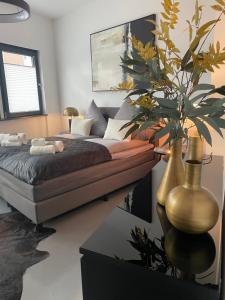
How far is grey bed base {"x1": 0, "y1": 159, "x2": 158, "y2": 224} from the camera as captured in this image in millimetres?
2066

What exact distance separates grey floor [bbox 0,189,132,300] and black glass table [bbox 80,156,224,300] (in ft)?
3.00

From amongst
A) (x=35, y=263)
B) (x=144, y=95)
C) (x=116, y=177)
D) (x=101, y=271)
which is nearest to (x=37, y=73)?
(x=116, y=177)

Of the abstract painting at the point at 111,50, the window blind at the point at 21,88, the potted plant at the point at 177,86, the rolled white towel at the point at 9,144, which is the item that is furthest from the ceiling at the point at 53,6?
the potted plant at the point at 177,86

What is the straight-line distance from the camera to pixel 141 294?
639mm

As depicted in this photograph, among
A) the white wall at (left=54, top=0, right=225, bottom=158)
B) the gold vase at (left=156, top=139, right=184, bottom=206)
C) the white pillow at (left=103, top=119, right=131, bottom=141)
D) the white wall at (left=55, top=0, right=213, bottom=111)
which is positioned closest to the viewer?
the gold vase at (left=156, top=139, right=184, bottom=206)

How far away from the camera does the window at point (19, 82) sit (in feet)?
13.8

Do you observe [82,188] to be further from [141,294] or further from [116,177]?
[141,294]

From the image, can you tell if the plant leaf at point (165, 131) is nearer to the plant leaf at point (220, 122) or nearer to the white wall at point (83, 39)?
the plant leaf at point (220, 122)

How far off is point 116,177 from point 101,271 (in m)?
2.15

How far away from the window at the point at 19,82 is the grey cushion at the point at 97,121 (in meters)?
1.45

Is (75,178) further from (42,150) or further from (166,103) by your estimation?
(166,103)

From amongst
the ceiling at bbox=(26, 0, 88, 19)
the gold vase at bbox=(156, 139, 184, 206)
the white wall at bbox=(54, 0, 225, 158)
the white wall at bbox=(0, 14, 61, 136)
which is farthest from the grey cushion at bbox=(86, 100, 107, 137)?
the gold vase at bbox=(156, 139, 184, 206)

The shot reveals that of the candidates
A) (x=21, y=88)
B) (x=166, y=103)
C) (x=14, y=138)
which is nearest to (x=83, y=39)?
(x=21, y=88)

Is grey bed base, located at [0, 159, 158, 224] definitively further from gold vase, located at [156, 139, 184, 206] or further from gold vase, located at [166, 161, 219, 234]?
gold vase, located at [166, 161, 219, 234]
